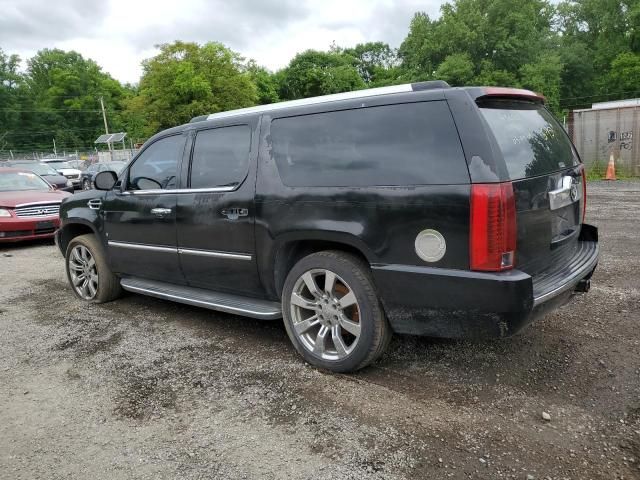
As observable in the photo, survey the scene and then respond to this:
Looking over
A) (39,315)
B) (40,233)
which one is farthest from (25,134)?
(39,315)

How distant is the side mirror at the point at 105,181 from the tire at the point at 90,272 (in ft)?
2.15

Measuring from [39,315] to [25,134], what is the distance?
8225cm

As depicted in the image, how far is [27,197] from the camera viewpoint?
9.36 meters

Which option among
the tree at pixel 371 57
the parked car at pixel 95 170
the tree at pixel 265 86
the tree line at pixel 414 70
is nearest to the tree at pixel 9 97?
the tree line at pixel 414 70

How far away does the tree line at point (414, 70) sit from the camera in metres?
39.0

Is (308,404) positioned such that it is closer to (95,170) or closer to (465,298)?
(465,298)

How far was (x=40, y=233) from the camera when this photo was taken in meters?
9.19

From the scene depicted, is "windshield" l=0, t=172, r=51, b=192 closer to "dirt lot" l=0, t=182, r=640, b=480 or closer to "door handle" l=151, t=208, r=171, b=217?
"dirt lot" l=0, t=182, r=640, b=480

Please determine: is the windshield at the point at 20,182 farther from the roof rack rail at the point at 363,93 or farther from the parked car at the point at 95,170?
the parked car at the point at 95,170

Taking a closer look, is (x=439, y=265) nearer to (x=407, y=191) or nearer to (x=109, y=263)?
(x=407, y=191)

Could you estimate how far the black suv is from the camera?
281 centimetres

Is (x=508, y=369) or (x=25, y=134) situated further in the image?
(x=25, y=134)

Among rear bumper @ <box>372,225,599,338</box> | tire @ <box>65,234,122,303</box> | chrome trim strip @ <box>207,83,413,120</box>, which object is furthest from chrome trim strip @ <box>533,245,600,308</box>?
tire @ <box>65,234,122,303</box>

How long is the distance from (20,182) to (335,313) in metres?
9.51
